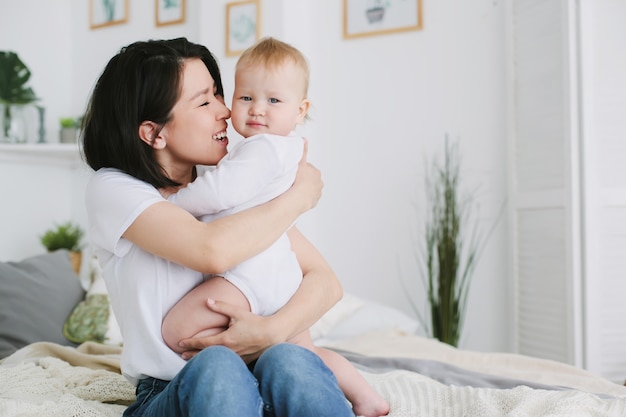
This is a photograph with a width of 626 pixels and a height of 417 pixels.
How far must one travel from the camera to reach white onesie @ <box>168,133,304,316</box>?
1317 mm

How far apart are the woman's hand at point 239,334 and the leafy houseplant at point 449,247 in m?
2.16

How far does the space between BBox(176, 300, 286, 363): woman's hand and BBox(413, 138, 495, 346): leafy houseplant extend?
2.16m

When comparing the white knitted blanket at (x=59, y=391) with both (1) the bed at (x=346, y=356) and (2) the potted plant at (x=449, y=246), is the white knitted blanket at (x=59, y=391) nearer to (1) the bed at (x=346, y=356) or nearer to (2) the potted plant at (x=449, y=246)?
(1) the bed at (x=346, y=356)

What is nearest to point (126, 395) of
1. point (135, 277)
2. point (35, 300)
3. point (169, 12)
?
point (135, 277)

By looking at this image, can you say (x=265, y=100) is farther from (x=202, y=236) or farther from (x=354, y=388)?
(x=354, y=388)

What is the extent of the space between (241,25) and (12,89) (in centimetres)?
127

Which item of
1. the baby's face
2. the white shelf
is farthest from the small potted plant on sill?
the baby's face

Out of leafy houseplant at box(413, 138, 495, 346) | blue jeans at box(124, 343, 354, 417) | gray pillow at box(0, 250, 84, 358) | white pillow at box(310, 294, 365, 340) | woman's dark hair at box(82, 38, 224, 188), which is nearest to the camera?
blue jeans at box(124, 343, 354, 417)

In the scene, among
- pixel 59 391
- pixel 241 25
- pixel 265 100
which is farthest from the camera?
pixel 241 25

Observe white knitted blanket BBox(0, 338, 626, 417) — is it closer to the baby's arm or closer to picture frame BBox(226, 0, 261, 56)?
the baby's arm

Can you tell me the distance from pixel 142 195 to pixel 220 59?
104 inches

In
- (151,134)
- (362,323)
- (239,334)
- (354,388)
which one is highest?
(151,134)

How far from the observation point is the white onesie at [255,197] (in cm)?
132

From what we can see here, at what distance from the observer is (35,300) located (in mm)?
2504
